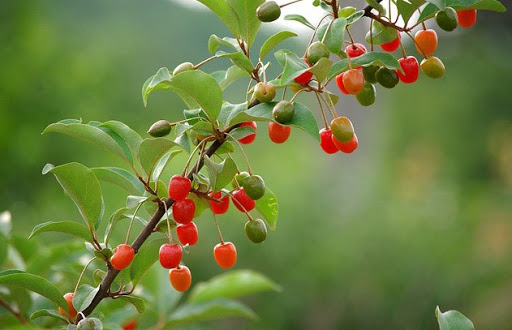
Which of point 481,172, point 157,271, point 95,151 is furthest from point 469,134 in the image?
point 157,271

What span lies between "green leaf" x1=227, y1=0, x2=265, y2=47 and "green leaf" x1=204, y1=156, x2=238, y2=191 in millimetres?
177

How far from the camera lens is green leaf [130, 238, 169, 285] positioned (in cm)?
97

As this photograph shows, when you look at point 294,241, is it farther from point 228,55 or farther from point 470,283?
point 228,55

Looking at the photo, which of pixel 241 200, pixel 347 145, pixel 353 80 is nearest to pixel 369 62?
pixel 353 80

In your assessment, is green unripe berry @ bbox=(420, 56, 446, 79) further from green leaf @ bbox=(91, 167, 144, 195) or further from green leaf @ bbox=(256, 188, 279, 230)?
green leaf @ bbox=(91, 167, 144, 195)

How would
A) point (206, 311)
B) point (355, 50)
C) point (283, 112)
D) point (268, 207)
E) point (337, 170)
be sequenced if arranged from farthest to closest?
point (337, 170), point (206, 311), point (268, 207), point (355, 50), point (283, 112)

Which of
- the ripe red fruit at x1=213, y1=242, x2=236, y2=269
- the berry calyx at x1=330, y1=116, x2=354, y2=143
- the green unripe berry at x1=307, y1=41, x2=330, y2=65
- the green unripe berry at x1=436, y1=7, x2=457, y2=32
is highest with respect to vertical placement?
the green unripe berry at x1=307, y1=41, x2=330, y2=65

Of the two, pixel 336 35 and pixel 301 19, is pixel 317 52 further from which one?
pixel 301 19

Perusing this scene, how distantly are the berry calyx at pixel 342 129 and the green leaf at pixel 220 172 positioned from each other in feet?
0.45

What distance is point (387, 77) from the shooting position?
0.91m

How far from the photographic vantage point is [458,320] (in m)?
0.86

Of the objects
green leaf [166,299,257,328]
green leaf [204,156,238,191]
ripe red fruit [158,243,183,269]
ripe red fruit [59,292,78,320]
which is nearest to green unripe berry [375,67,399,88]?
green leaf [204,156,238,191]

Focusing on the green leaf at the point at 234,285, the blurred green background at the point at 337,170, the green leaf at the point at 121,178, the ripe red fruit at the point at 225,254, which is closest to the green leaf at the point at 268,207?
the ripe red fruit at the point at 225,254

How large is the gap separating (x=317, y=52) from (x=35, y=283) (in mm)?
480
